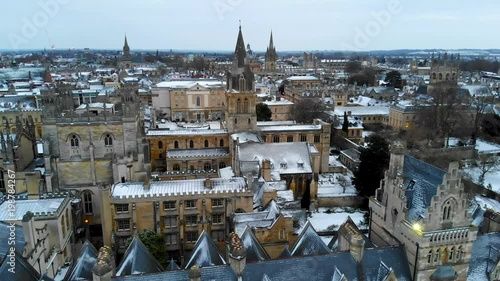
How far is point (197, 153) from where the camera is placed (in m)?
57.1

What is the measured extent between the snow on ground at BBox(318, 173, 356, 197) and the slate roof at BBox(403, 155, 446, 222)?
2290 cm

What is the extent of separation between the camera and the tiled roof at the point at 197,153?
55906 mm

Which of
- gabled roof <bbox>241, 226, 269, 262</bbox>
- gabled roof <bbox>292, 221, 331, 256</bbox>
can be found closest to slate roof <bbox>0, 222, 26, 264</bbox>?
gabled roof <bbox>241, 226, 269, 262</bbox>

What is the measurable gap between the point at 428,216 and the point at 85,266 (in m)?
21.3

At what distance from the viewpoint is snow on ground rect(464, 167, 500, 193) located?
53.6 metres

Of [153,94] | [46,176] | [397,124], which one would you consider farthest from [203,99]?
[46,176]

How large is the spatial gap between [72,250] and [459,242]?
30.7m

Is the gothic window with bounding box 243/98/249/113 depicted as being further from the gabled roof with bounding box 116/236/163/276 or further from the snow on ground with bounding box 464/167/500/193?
the gabled roof with bounding box 116/236/163/276

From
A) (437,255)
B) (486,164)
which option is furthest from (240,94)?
(437,255)

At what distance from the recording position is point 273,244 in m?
30.5

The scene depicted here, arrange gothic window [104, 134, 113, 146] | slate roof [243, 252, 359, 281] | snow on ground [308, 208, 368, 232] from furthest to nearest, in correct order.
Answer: snow on ground [308, 208, 368, 232], gothic window [104, 134, 113, 146], slate roof [243, 252, 359, 281]

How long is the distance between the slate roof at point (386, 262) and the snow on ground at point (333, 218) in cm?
1773

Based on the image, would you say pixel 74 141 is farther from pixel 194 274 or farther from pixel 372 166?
pixel 372 166

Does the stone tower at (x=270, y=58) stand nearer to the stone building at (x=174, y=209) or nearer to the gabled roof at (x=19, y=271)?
the stone building at (x=174, y=209)
